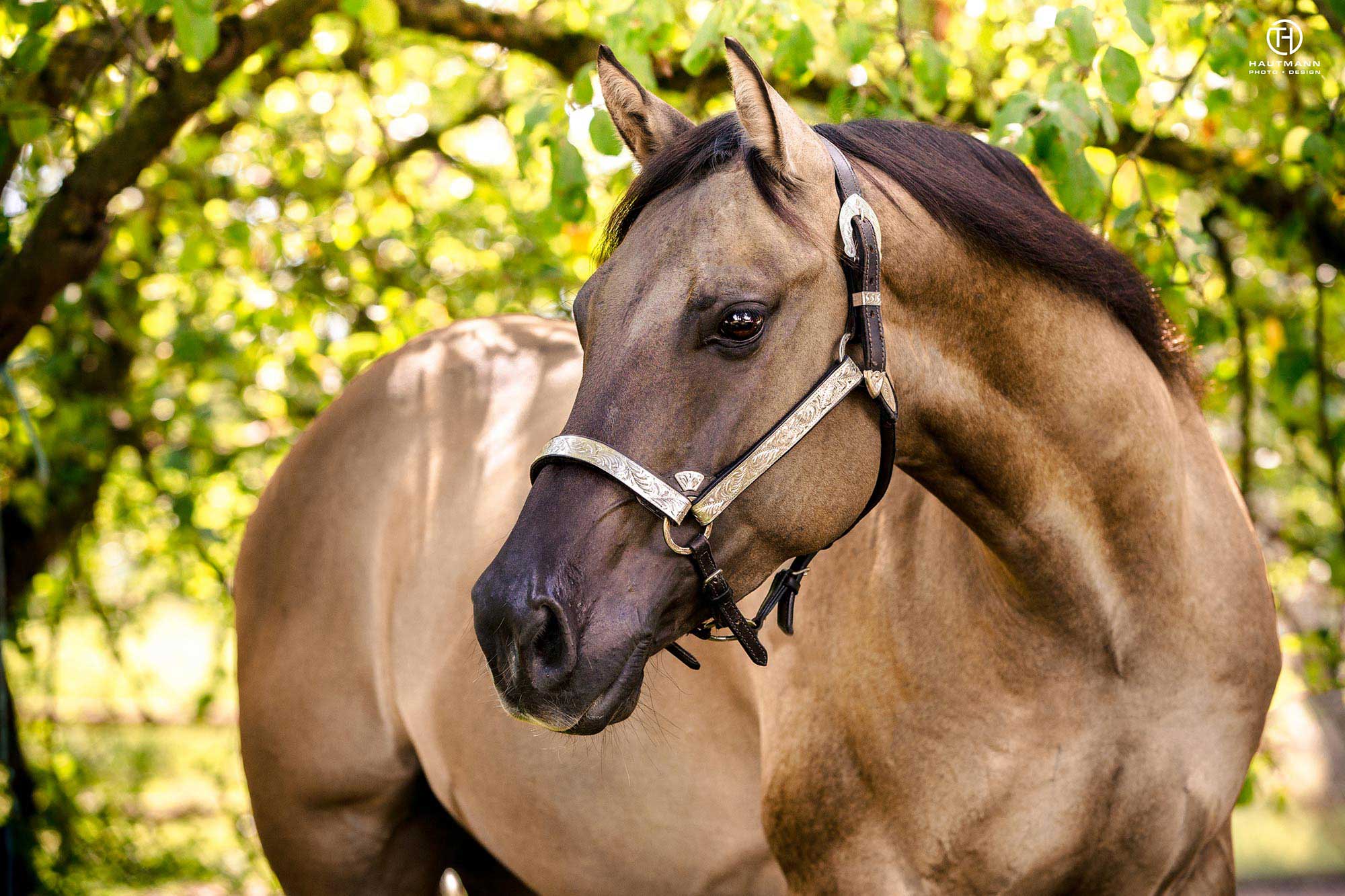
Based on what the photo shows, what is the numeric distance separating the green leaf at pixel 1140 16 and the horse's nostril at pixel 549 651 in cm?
177

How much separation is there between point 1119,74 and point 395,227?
10.3 ft

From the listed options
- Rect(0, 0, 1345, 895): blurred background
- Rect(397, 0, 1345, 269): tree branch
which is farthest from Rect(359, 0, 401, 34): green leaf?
Rect(397, 0, 1345, 269): tree branch

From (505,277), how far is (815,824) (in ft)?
10.3

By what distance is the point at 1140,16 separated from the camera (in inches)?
90.0

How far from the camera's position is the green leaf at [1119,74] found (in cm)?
239

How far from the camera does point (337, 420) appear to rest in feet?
10.0

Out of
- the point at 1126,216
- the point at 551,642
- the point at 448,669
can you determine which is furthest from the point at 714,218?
the point at 1126,216

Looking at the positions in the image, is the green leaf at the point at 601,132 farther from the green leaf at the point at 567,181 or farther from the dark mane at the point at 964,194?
the dark mane at the point at 964,194

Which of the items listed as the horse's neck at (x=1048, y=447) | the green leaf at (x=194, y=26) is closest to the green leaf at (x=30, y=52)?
the green leaf at (x=194, y=26)

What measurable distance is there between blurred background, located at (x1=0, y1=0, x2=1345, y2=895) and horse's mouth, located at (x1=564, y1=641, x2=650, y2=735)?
1.49 metres

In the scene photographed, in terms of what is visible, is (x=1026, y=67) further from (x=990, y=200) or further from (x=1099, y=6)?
(x=990, y=200)

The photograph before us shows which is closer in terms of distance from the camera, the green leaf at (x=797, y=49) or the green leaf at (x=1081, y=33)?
the green leaf at (x=1081, y=33)

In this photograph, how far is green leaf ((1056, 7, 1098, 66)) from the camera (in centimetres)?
229

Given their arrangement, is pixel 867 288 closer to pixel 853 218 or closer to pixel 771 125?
pixel 853 218
